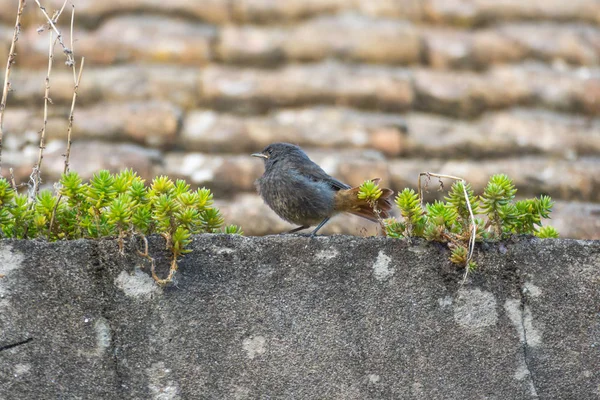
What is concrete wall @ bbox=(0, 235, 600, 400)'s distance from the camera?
2.62 m

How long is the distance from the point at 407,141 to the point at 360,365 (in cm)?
217

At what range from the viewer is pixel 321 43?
5.02 m

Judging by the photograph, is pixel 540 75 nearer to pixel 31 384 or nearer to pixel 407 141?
pixel 407 141

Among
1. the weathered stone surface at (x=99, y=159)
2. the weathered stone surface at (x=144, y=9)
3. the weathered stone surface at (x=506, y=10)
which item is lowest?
the weathered stone surface at (x=99, y=159)

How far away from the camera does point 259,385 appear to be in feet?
8.79

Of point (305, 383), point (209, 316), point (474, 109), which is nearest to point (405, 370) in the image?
point (305, 383)

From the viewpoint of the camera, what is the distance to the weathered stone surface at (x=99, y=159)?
169 inches

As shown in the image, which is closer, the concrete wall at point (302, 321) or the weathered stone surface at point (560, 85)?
the concrete wall at point (302, 321)

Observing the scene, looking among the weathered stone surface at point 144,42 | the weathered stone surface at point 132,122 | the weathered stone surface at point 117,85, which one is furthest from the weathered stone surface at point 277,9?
the weathered stone surface at point 132,122

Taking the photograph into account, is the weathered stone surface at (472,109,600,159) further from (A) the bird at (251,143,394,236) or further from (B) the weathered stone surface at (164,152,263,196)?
(B) the weathered stone surface at (164,152,263,196)

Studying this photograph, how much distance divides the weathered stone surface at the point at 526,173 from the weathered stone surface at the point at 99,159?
1258 millimetres

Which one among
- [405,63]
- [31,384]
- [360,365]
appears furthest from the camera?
Result: [405,63]

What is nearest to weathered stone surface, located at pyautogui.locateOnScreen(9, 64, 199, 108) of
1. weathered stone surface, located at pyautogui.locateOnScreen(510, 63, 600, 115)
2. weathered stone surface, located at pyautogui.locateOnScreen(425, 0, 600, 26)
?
weathered stone surface, located at pyautogui.locateOnScreen(425, 0, 600, 26)

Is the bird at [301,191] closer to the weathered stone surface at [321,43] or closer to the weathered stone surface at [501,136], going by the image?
the weathered stone surface at [501,136]
